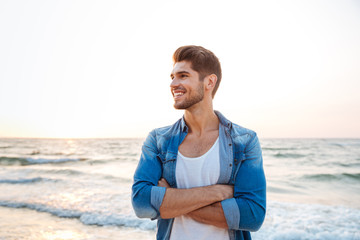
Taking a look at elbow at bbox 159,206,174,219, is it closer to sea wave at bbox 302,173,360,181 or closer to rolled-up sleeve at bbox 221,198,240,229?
rolled-up sleeve at bbox 221,198,240,229

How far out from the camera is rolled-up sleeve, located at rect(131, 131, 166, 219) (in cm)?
210

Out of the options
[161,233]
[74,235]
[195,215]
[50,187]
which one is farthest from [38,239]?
[50,187]

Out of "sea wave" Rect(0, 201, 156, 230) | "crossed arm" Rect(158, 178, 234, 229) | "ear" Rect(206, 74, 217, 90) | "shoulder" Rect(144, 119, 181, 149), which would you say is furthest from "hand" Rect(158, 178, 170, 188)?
"sea wave" Rect(0, 201, 156, 230)

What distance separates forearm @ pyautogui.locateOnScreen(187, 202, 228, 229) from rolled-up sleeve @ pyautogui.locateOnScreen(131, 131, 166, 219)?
32 centimetres

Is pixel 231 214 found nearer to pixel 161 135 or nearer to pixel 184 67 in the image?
pixel 161 135

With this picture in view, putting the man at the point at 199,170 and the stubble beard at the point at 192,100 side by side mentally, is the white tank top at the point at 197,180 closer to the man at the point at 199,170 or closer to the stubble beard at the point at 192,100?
the man at the point at 199,170

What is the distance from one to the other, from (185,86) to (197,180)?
81cm

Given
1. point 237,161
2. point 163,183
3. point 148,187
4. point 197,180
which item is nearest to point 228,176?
point 237,161

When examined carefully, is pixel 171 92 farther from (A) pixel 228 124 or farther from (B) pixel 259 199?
(B) pixel 259 199

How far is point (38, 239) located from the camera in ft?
18.2

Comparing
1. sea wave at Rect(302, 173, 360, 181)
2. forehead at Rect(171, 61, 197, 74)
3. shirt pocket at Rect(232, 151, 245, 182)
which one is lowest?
sea wave at Rect(302, 173, 360, 181)

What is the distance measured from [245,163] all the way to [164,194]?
69 cm

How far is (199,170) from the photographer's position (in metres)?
2.18

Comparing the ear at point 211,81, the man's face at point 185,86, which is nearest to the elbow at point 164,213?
the man's face at point 185,86
